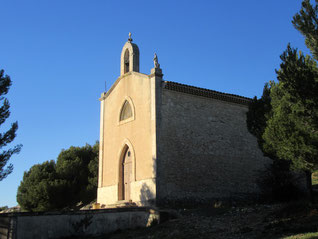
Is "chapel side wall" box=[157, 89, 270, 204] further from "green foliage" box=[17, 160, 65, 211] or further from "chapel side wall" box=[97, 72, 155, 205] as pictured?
"green foliage" box=[17, 160, 65, 211]

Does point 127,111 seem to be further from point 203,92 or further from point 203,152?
point 203,152

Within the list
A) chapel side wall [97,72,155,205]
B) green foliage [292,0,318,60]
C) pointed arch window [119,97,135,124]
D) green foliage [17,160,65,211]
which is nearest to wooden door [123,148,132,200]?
chapel side wall [97,72,155,205]

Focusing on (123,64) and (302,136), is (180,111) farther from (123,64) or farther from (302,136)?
(302,136)

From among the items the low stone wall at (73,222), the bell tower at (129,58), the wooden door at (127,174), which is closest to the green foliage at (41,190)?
the wooden door at (127,174)

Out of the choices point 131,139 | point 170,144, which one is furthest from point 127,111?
point 170,144

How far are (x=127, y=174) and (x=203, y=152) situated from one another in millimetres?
4294

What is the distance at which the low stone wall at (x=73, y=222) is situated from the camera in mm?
12322

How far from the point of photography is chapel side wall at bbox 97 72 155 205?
1762 centimetres

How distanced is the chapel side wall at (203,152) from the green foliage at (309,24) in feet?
28.6

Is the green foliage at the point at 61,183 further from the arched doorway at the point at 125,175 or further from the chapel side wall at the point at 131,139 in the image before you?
the arched doorway at the point at 125,175

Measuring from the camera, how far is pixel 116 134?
20781 millimetres

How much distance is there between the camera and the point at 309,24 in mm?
10445

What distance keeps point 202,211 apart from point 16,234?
23.7ft

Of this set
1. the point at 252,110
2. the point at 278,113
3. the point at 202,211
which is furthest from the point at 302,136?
the point at 202,211
